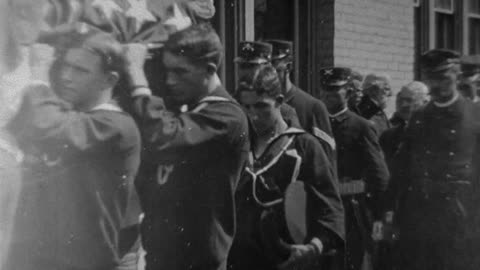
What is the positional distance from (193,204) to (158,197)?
140 mm

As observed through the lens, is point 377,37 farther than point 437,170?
No

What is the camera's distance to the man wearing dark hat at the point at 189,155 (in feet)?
7.37

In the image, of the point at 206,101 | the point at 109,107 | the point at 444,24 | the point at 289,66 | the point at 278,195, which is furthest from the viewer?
the point at 444,24

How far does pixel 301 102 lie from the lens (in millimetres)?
3051

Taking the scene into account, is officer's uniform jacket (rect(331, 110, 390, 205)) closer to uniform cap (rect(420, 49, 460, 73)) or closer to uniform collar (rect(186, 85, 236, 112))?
uniform cap (rect(420, 49, 460, 73))

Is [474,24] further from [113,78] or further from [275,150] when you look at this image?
[113,78]

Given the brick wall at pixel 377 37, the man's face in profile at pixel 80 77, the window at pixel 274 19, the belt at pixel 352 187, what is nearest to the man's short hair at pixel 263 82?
the window at pixel 274 19

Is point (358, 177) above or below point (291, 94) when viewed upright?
below

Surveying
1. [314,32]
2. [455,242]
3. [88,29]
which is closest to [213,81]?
[88,29]

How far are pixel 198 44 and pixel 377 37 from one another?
3.55 ft

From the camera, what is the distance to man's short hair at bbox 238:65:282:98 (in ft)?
9.18

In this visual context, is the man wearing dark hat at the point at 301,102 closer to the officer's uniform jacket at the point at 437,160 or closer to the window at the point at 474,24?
the officer's uniform jacket at the point at 437,160

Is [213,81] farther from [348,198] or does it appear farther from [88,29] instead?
[348,198]

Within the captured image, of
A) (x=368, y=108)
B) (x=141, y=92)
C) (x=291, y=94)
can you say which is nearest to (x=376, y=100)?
(x=368, y=108)
